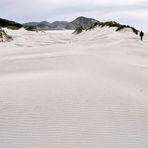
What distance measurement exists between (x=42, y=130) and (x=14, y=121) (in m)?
0.57

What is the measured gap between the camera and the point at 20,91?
27.1 ft

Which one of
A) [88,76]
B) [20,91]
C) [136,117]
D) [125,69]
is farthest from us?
[125,69]

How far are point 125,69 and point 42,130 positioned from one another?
5626 mm

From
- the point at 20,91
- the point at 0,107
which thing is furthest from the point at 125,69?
the point at 0,107

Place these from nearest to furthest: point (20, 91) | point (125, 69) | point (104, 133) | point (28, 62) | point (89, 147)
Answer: point (89, 147) → point (104, 133) → point (20, 91) → point (125, 69) → point (28, 62)

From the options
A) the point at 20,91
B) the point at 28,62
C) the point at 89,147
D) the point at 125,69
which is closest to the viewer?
the point at 89,147

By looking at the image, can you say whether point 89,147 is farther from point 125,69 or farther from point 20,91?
point 125,69

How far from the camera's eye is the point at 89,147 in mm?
5883

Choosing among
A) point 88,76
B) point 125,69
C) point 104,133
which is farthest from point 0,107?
point 125,69

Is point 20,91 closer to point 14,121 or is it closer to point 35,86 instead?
point 35,86

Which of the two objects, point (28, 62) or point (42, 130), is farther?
point (28, 62)

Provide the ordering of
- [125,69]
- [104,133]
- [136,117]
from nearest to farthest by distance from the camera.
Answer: [104,133] < [136,117] < [125,69]

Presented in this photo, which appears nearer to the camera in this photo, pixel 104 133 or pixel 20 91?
pixel 104 133

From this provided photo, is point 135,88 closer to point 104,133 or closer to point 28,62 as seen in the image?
point 104,133
